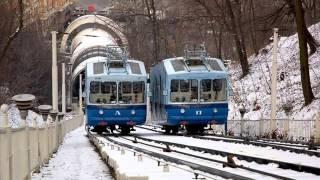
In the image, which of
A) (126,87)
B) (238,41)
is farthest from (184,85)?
(238,41)

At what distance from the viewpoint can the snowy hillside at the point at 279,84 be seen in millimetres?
38875

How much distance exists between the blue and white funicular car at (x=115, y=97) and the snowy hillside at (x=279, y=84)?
9.01 metres

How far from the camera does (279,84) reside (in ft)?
146

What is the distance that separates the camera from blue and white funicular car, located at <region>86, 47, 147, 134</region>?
1293 inches

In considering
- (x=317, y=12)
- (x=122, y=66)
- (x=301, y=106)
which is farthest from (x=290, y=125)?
(x=317, y=12)

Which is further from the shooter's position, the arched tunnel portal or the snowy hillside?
the arched tunnel portal

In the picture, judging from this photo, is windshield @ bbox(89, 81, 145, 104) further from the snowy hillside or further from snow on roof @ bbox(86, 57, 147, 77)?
the snowy hillside

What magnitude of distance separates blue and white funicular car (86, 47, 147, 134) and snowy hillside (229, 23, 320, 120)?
29.5 ft

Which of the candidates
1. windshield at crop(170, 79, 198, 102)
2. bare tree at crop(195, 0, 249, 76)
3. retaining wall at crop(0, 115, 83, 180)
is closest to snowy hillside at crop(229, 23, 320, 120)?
bare tree at crop(195, 0, 249, 76)

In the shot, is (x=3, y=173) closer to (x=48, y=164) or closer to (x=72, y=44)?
(x=48, y=164)

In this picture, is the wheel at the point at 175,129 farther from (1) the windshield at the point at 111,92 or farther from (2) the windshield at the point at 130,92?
(1) the windshield at the point at 111,92

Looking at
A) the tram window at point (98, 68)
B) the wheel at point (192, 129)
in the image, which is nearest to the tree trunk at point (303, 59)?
the wheel at point (192, 129)

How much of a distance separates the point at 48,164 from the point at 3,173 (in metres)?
10.9

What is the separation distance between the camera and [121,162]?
48.0 ft
